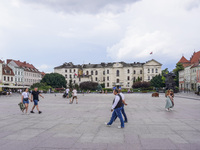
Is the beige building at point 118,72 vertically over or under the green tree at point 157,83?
over

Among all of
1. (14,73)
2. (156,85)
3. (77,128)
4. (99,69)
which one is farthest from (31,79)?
(77,128)

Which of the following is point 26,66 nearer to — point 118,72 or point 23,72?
point 23,72

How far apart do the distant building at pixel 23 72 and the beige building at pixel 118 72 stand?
1431 centimetres

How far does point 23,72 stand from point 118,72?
143 feet

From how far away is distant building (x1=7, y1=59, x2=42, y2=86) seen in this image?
84.2 m

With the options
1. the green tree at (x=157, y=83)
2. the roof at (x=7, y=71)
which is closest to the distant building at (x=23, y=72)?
the roof at (x=7, y=71)

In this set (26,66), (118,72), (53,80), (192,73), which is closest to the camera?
(192,73)

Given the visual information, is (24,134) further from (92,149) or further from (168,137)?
(168,137)

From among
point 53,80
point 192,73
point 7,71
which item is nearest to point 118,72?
point 53,80

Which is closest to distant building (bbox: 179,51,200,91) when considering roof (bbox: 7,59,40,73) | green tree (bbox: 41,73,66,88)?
green tree (bbox: 41,73,66,88)

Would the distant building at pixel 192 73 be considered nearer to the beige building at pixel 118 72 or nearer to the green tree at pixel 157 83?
the green tree at pixel 157 83

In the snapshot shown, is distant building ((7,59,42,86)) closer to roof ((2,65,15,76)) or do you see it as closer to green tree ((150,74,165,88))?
roof ((2,65,15,76))

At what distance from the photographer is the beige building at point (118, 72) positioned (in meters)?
92.2

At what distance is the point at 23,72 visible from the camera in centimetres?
8969
